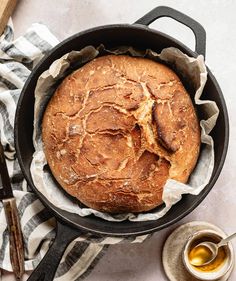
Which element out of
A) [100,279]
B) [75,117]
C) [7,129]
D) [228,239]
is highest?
[75,117]

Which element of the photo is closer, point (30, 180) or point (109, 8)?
point (30, 180)

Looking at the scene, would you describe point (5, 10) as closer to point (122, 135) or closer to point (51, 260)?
point (122, 135)

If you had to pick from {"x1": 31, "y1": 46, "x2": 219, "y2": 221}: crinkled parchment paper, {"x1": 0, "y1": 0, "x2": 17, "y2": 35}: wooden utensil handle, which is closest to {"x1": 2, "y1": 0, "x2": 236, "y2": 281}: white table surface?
{"x1": 0, "y1": 0, "x2": 17, "y2": 35}: wooden utensil handle

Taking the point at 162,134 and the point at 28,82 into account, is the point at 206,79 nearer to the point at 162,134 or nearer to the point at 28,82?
the point at 162,134

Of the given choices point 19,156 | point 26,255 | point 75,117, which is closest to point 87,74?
Result: point 75,117

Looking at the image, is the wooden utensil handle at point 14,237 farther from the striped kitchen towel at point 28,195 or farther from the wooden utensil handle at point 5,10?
the wooden utensil handle at point 5,10

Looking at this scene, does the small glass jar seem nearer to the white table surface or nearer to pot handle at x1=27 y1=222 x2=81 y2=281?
the white table surface
